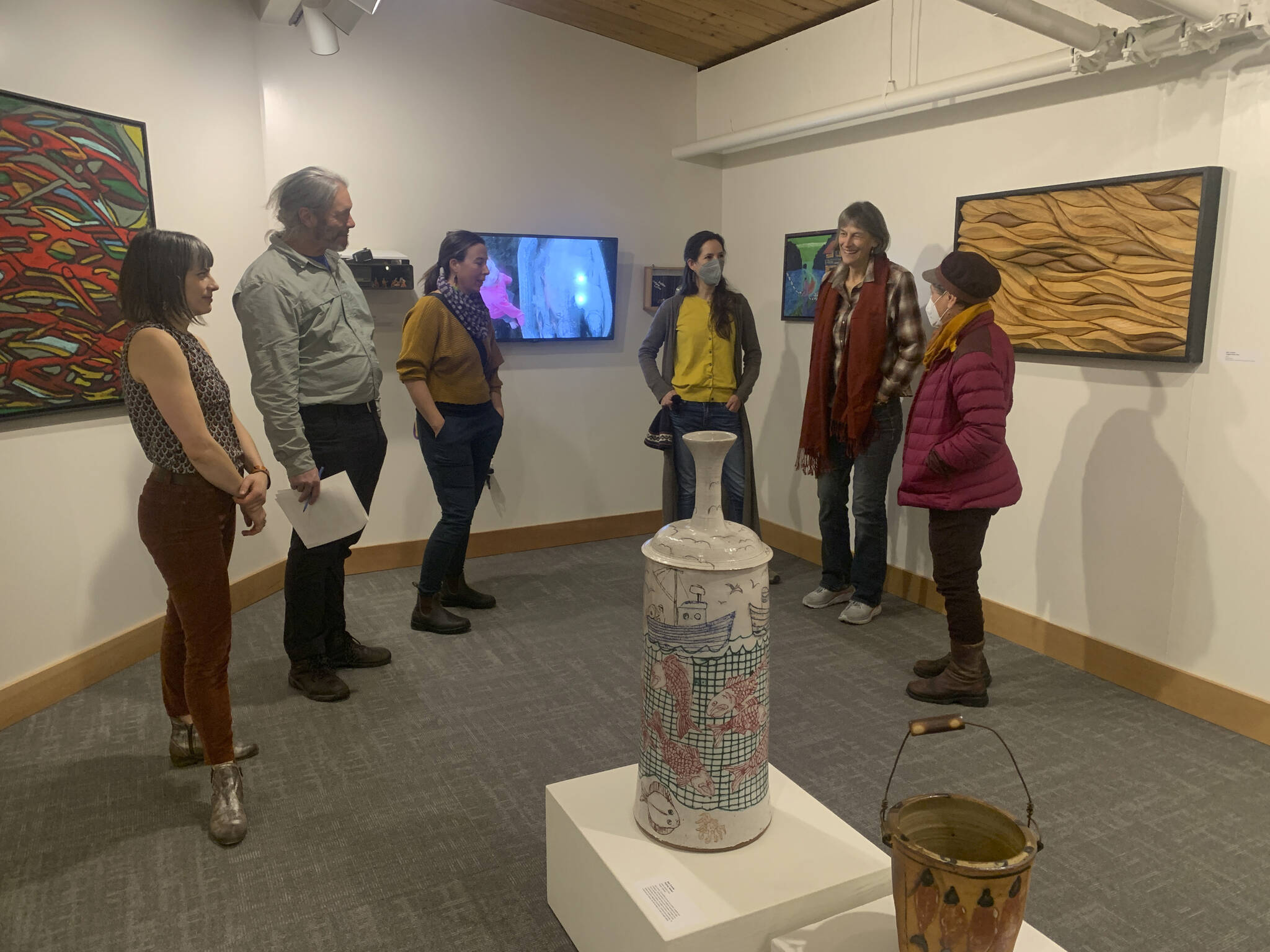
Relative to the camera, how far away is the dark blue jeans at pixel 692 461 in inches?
161

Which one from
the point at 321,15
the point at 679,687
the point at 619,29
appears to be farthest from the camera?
the point at 619,29

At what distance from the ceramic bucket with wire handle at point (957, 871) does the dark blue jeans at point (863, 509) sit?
2.36 m

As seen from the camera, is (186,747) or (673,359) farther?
(673,359)

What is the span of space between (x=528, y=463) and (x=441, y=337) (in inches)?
58.6

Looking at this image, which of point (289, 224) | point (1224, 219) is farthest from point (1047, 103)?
point (289, 224)

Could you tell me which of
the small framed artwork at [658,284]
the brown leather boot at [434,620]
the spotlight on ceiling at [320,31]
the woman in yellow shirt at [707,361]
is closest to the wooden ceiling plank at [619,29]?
the spotlight on ceiling at [320,31]

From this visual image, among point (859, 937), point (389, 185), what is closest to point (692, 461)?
point (389, 185)

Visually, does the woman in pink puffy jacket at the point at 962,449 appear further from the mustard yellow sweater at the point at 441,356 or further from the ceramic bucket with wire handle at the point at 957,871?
the mustard yellow sweater at the point at 441,356

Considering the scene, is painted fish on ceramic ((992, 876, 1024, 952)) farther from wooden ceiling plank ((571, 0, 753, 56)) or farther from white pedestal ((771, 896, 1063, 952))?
wooden ceiling plank ((571, 0, 753, 56))

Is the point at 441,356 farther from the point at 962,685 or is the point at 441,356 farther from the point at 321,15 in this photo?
the point at 962,685

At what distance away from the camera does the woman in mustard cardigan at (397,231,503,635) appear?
354 centimetres

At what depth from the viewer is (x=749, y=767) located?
5.49 feet

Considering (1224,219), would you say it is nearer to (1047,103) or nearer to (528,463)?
(1047,103)

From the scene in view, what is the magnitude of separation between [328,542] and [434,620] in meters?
0.94
